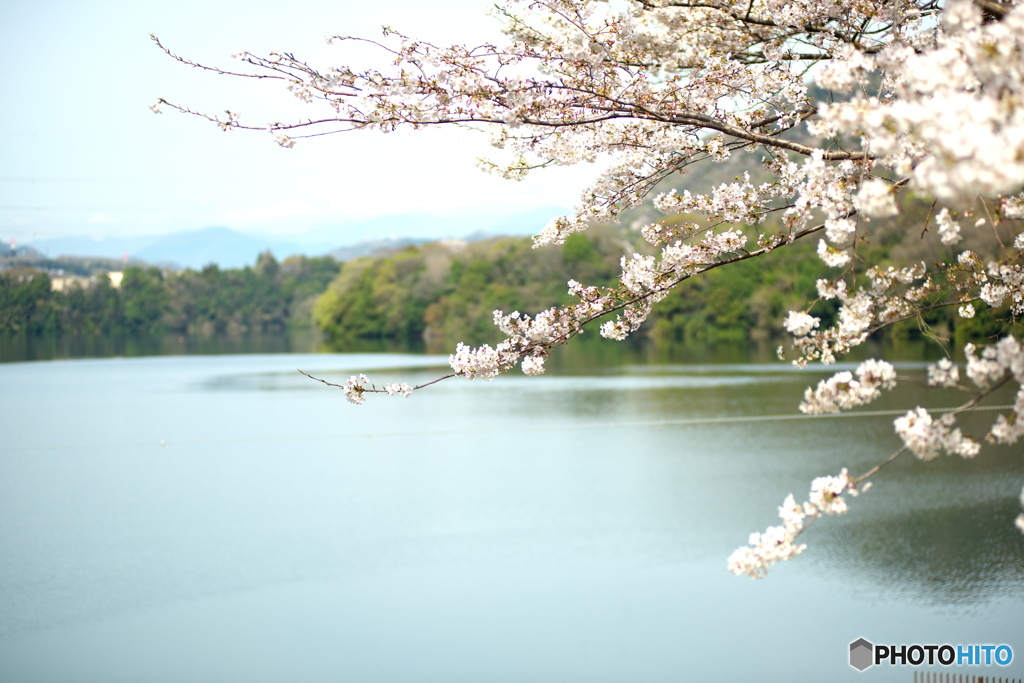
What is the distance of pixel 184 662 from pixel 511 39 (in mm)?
5681

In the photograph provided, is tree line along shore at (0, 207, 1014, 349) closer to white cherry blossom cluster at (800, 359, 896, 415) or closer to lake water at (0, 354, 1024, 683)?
lake water at (0, 354, 1024, 683)

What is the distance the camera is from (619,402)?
1948 cm

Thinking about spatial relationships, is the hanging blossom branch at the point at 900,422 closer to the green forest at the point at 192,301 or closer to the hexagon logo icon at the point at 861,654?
the hexagon logo icon at the point at 861,654

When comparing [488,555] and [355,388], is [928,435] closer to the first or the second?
[355,388]

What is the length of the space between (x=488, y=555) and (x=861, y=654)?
3740 mm

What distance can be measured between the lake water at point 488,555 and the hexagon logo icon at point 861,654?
0.07 m

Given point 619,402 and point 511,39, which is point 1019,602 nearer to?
point 511,39

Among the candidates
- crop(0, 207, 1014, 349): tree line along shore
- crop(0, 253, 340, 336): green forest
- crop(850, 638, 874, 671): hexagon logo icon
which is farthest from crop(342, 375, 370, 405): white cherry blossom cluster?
crop(0, 253, 340, 336): green forest

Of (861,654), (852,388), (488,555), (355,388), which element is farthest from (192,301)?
(852,388)

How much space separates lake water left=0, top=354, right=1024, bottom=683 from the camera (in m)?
6.74

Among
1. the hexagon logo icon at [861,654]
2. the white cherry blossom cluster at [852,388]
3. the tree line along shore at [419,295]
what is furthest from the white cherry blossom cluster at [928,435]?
the tree line along shore at [419,295]

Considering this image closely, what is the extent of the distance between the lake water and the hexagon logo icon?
0.23ft

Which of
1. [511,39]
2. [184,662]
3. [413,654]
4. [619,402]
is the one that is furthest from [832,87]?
[619,402]

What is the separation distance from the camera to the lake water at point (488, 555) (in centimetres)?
674
